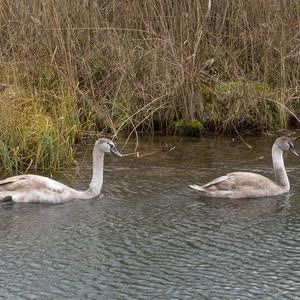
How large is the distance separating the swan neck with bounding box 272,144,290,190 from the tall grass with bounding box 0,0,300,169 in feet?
8.09

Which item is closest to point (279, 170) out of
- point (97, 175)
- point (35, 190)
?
point (97, 175)

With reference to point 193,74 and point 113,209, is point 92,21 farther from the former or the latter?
point 113,209

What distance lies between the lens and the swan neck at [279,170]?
9.37m

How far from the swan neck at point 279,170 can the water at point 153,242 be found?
159 mm

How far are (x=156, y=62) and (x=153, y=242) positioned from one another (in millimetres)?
5242

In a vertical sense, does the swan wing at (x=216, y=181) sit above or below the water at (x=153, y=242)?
above

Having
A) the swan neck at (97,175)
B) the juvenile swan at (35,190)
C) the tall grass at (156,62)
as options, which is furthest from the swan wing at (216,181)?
the tall grass at (156,62)

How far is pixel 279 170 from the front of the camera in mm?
9500

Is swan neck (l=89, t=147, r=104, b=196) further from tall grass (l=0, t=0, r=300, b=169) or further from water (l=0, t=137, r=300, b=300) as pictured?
tall grass (l=0, t=0, r=300, b=169)

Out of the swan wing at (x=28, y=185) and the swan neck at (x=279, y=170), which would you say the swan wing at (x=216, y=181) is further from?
the swan wing at (x=28, y=185)

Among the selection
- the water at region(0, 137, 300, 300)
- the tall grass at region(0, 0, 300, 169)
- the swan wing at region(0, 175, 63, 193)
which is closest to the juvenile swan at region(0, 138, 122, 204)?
the swan wing at region(0, 175, 63, 193)

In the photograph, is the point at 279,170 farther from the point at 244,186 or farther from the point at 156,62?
the point at 156,62

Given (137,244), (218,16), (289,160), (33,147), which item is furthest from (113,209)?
(218,16)

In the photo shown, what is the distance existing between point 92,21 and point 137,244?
5.79 metres
